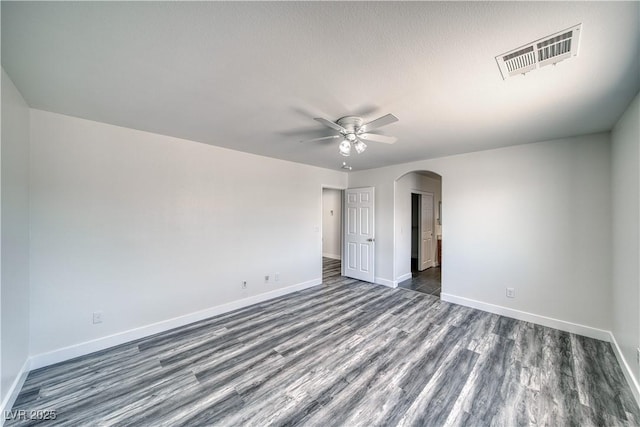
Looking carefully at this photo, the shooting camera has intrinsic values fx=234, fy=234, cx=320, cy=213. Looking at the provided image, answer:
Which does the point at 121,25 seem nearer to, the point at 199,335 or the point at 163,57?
the point at 163,57

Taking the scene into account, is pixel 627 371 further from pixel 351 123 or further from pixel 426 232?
pixel 426 232

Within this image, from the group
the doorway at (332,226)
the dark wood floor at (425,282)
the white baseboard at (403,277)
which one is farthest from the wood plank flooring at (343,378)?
the doorway at (332,226)

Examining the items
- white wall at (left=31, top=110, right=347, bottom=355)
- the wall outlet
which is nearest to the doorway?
white wall at (left=31, top=110, right=347, bottom=355)

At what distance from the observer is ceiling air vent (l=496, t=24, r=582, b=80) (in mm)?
1311

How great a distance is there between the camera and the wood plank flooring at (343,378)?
175 cm

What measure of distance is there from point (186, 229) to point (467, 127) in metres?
3.75

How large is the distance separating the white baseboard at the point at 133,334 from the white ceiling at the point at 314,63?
2.40m

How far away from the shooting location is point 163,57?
1.50m

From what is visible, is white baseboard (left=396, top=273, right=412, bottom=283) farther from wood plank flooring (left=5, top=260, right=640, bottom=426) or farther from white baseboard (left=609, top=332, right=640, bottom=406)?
white baseboard (left=609, top=332, right=640, bottom=406)

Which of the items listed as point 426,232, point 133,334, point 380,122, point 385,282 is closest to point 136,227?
point 133,334

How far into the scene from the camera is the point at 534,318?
3223mm

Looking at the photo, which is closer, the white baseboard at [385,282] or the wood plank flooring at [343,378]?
the wood plank flooring at [343,378]

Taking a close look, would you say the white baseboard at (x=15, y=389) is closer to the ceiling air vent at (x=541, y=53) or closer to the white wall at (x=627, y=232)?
the ceiling air vent at (x=541, y=53)

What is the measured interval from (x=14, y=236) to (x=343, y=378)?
3.03 meters
